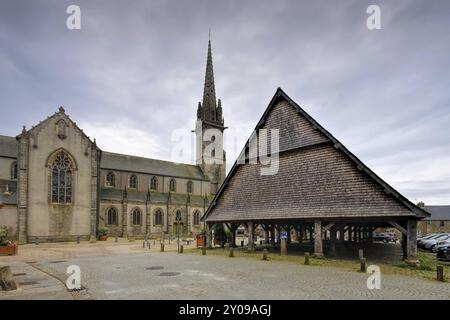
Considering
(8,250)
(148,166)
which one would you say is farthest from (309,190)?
(148,166)

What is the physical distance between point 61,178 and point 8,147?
29.0 feet

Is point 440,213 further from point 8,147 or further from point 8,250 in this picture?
point 8,147

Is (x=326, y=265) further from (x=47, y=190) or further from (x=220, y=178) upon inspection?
(x=220, y=178)

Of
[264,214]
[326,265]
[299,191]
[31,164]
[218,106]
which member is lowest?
[326,265]

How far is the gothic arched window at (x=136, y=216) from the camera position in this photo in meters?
46.2

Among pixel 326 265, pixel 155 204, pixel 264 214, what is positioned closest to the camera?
pixel 326 265

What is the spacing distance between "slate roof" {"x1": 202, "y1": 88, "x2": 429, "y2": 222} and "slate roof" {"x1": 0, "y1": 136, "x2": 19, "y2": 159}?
2871 centimetres

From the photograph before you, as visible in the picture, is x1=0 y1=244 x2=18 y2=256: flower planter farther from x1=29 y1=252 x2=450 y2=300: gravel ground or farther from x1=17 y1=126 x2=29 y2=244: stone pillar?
x1=17 y1=126 x2=29 y2=244: stone pillar

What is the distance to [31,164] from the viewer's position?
3447 centimetres

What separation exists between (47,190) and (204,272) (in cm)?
2879

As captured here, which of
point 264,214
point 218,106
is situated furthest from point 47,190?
point 218,106

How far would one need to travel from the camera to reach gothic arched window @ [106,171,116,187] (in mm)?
47062

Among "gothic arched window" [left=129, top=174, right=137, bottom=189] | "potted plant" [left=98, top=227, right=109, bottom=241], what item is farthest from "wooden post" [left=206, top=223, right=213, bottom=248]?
"gothic arched window" [left=129, top=174, right=137, bottom=189]
